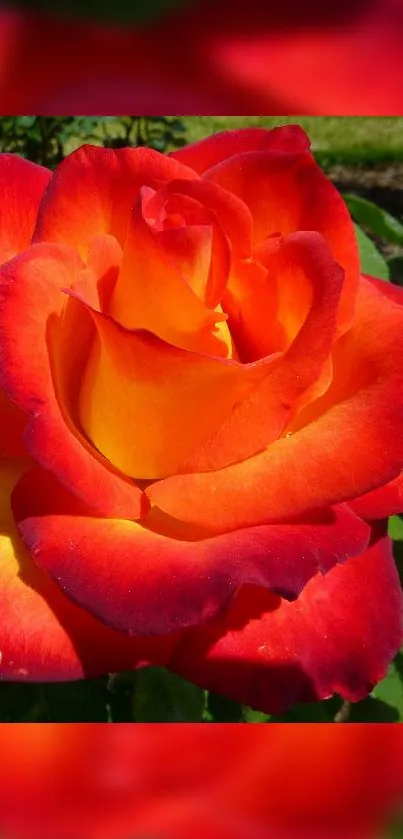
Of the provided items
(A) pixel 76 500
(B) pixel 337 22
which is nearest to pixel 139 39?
(B) pixel 337 22

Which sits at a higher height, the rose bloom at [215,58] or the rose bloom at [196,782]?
the rose bloom at [215,58]

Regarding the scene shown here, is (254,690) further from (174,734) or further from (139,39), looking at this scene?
(139,39)

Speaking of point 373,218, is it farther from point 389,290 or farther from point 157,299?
point 157,299

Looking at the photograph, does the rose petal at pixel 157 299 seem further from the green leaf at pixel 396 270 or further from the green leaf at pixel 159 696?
the green leaf at pixel 396 270

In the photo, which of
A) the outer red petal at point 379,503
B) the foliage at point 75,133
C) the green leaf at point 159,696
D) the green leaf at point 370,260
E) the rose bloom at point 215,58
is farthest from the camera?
the foliage at point 75,133

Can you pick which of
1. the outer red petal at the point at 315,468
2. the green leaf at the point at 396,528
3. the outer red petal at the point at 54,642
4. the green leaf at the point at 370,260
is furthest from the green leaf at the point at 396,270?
the outer red petal at the point at 54,642

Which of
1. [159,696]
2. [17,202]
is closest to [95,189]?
[17,202]
